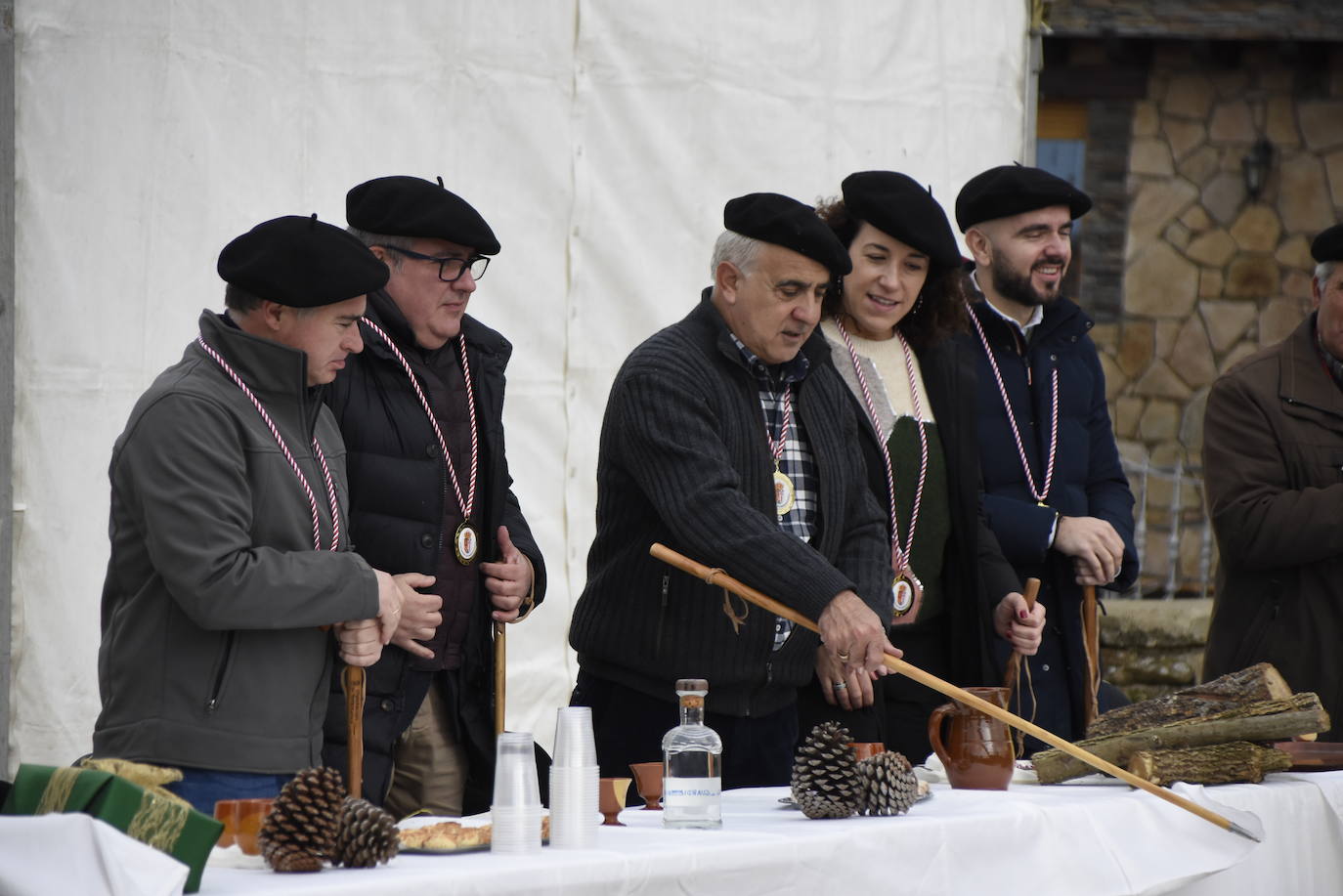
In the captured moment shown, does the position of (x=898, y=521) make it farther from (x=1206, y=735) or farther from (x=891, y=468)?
(x=1206, y=735)

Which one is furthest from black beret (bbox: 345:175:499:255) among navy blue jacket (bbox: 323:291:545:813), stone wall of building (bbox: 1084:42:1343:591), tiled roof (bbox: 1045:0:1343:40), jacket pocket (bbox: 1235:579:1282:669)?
stone wall of building (bbox: 1084:42:1343:591)

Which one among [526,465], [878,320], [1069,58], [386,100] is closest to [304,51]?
[386,100]

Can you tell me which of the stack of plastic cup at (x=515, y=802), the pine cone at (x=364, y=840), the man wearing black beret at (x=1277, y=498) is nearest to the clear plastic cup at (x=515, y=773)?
the stack of plastic cup at (x=515, y=802)

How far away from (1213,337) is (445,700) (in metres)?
8.42

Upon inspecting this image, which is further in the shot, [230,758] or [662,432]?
[662,432]

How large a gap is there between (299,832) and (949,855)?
1.03m

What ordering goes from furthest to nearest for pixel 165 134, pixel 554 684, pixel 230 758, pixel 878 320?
pixel 554 684
pixel 165 134
pixel 878 320
pixel 230 758

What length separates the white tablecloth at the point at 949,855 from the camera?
2170mm

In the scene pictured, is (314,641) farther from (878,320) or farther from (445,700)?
(878,320)

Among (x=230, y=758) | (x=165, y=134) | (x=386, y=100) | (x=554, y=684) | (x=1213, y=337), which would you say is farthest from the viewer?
(x=1213, y=337)

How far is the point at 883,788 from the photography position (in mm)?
2686

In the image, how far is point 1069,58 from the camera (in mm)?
10703

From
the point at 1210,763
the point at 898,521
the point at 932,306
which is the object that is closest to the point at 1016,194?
the point at 932,306

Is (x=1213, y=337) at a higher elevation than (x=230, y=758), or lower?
higher
